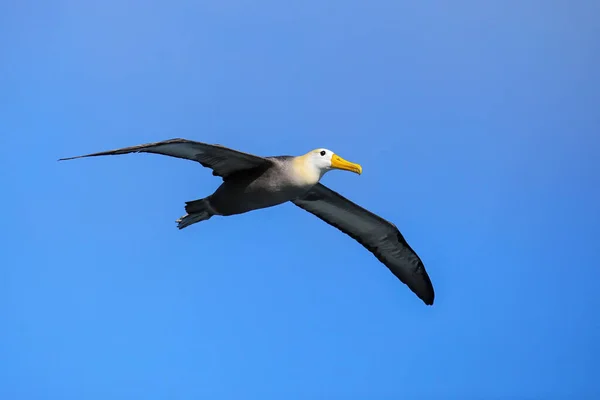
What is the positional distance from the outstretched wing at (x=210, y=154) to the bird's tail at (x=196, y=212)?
0.42 metres

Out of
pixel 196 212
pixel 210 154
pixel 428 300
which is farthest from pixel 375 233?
pixel 210 154

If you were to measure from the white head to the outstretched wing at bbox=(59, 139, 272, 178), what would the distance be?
470mm

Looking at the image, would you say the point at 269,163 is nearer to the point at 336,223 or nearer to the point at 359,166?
the point at 359,166

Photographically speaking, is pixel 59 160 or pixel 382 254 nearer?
pixel 59 160

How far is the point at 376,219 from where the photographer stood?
11.1m

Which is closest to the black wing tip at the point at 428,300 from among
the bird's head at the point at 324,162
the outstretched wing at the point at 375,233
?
the outstretched wing at the point at 375,233

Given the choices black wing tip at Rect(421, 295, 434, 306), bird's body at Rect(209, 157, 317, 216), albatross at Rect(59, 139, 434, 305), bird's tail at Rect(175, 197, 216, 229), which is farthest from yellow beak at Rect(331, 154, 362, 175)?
black wing tip at Rect(421, 295, 434, 306)

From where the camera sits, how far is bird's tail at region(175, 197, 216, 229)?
9641 millimetres

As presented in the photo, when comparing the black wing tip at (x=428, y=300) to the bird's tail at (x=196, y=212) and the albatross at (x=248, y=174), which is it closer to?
the albatross at (x=248, y=174)

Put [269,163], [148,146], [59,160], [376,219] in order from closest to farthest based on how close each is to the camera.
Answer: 1. [59,160]
2. [148,146]
3. [269,163]
4. [376,219]

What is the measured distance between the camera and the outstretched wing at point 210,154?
8.26 m

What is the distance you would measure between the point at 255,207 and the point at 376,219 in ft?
7.79

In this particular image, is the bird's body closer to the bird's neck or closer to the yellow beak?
the bird's neck

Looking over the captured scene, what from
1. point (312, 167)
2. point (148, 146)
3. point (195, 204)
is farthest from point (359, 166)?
point (148, 146)
